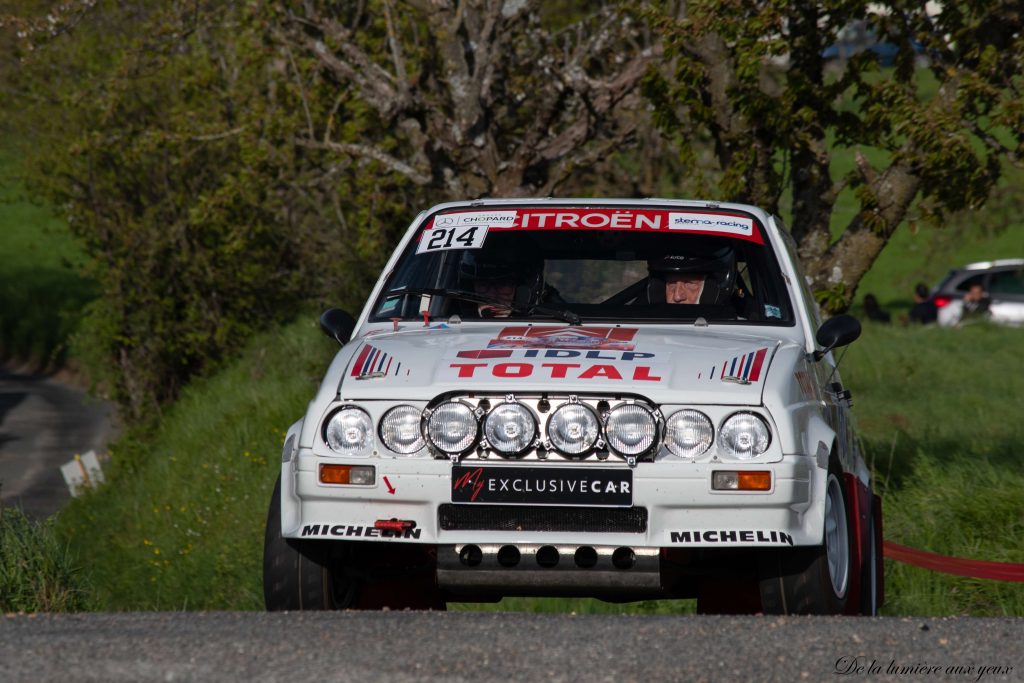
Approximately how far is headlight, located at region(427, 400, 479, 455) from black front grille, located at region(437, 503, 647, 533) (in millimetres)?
186

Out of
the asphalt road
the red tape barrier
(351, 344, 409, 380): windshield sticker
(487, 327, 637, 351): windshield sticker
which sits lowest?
the red tape barrier

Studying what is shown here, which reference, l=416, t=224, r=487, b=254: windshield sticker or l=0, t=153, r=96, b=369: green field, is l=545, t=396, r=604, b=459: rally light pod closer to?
l=416, t=224, r=487, b=254: windshield sticker

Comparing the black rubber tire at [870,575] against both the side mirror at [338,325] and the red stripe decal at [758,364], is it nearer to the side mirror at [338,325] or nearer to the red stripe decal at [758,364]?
the red stripe decal at [758,364]

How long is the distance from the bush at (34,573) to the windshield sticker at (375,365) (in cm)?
250

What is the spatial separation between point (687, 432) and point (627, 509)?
308mm

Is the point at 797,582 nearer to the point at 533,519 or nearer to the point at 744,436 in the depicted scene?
the point at 744,436

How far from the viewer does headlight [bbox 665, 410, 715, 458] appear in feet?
16.8

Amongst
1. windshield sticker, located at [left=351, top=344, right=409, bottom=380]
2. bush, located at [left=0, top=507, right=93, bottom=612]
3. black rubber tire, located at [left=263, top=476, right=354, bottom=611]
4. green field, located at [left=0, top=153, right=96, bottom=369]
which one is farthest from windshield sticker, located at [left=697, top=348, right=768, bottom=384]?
green field, located at [left=0, top=153, right=96, bottom=369]

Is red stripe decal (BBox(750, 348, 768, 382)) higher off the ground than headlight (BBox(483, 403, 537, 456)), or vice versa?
red stripe decal (BBox(750, 348, 768, 382))

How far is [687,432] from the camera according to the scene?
5.12 m

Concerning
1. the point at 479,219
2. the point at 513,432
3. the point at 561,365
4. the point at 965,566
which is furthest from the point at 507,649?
the point at 965,566

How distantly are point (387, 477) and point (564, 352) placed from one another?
0.75 metres

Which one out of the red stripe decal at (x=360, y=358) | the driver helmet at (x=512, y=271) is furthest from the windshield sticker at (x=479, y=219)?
the red stripe decal at (x=360, y=358)

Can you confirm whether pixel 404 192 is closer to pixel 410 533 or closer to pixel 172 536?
pixel 172 536
